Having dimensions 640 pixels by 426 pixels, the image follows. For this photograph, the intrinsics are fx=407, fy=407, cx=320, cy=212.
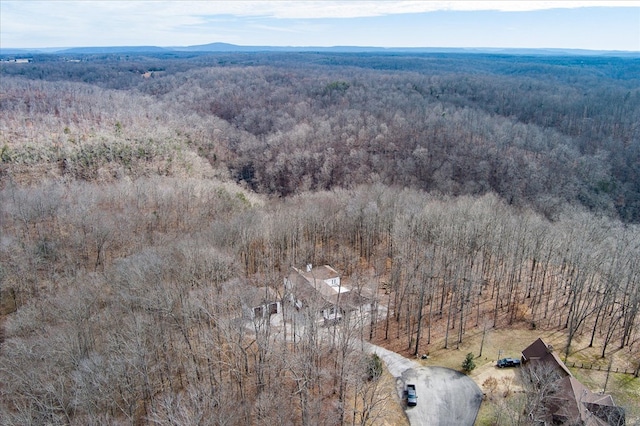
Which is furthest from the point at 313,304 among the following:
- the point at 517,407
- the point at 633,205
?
the point at 633,205

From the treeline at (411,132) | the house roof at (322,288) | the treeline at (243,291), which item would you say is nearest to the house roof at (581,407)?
the treeline at (243,291)

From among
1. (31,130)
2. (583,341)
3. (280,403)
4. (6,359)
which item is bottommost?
(583,341)

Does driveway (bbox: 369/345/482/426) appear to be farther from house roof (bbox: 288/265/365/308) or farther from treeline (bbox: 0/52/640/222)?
treeline (bbox: 0/52/640/222)

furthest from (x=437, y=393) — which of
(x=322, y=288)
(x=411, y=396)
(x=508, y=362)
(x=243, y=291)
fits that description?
(x=243, y=291)

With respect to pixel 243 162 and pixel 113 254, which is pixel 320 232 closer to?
pixel 113 254

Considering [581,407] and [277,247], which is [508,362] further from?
[277,247]

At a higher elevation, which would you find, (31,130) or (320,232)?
(31,130)

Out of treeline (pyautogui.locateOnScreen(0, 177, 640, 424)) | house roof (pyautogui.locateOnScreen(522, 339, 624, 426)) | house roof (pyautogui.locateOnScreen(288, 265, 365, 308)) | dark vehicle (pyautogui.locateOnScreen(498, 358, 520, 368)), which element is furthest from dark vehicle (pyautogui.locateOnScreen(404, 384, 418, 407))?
house roof (pyautogui.locateOnScreen(288, 265, 365, 308))
